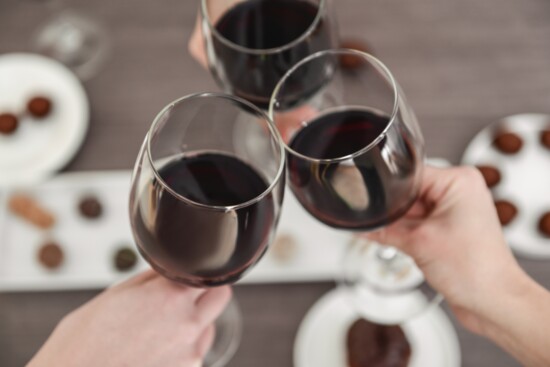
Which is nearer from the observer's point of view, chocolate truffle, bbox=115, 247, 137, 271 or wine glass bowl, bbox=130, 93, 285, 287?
wine glass bowl, bbox=130, 93, 285, 287

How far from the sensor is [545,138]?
928mm

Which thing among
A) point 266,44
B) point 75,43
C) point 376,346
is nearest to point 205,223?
point 266,44

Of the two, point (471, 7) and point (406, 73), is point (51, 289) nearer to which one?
point (406, 73)

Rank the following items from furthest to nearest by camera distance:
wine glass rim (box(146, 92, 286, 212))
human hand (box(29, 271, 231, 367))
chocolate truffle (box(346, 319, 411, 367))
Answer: chocolate truffle (box(346, 319, 411, 367)), human hand (box(29, 271, 231, 367)), wine glass rim (box(146, 92, 286, 212))

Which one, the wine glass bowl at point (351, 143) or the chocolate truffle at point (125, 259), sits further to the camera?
the chocolate truffle at point (125, 259)

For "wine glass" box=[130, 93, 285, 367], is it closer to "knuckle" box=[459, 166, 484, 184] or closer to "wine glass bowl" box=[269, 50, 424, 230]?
"wine glass bowl" box=[269, 50, 424, 230]

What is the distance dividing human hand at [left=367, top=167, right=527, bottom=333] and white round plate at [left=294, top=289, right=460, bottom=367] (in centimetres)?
16

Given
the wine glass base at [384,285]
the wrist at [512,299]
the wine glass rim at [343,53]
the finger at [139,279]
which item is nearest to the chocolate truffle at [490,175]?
the wine glass base at [384,285]

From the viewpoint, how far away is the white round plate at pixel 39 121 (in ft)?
3.15

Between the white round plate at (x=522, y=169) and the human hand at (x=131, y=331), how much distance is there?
0.46 m

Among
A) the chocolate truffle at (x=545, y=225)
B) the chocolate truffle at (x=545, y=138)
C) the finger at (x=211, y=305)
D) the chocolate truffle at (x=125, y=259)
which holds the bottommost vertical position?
the chocolate truffle at (x=545, y=225)

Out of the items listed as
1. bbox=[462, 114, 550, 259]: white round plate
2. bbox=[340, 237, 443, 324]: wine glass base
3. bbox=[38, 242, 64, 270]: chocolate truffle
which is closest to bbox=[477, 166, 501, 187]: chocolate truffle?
bbox=[462, 114, 550, 259]: white round plate

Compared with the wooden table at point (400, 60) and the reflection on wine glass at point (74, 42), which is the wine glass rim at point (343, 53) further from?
the reflection on wine glass at point (74, 42)

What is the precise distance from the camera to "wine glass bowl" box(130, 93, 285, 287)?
55 centimetres
